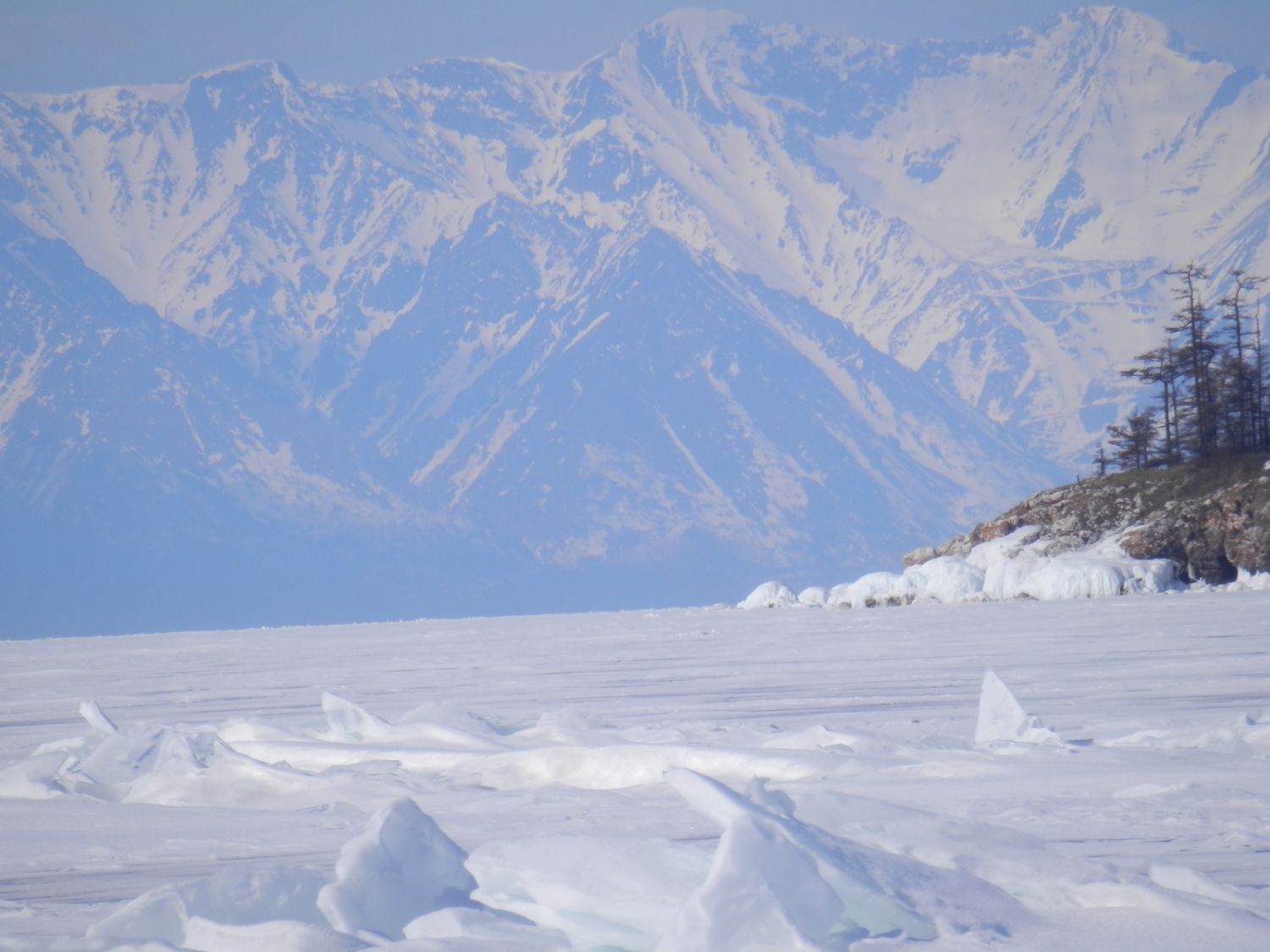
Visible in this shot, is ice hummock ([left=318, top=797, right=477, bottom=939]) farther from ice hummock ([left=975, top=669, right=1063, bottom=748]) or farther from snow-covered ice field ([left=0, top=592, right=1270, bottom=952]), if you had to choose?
ice hummock ([left=975, top=669, right=1063, bottom=748])

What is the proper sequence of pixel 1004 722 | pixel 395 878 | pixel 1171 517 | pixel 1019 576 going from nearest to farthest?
pixel 395 878
pixel 1004 722
pixel 1171 517
pixel 1019 576

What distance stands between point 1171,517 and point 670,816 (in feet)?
168

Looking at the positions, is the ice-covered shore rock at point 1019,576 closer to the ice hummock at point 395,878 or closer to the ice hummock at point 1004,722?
the ice hummock at point 1004,722

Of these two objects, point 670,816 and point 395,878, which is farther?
point 670,816

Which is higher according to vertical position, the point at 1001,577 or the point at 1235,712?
the point at 1001,577

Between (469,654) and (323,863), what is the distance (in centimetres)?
2497

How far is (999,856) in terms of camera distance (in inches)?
261

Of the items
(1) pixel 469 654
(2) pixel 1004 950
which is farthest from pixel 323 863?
(1) pixel 469 654

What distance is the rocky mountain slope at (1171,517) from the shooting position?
52.5 metres

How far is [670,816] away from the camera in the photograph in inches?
343

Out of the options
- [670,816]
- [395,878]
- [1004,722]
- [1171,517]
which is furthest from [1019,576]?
[395,878]

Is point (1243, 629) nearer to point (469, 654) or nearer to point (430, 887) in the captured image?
point (469, 654)

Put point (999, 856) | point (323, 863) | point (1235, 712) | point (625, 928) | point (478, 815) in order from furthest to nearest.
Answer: point (1235, 712) → point (478, 815) → point (323, 863) → point (999, 856) → point (625, 928)

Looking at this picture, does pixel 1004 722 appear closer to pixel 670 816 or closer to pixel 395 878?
pixel 670 816
